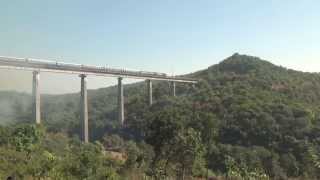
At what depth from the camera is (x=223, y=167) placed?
3478 cm

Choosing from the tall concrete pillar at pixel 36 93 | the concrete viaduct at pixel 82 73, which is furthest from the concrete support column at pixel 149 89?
the tall concrete pillar at pixel 36 93

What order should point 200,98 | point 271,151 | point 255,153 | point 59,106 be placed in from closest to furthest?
point 255,153 → point 271,151 → point 200,98 → point 59,106

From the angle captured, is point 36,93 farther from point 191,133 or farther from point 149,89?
point 149,89

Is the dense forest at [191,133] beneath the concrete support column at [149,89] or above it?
beneath

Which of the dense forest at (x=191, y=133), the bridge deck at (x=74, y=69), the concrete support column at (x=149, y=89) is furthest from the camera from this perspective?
the concrete support column at (x=149, y=89)

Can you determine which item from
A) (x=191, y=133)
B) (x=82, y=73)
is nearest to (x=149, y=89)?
(x=82, y=73)

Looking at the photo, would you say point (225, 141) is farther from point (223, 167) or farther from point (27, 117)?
point (27, 117)

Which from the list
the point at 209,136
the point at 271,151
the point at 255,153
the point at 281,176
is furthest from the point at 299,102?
the point at 209,136

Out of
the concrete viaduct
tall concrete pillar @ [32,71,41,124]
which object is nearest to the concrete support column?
the concrete viaduct

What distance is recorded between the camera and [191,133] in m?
21.7

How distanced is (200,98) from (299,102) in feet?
40.8

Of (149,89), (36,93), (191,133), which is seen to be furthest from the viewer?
(149,89)

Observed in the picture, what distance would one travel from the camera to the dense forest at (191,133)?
2103 centimetres

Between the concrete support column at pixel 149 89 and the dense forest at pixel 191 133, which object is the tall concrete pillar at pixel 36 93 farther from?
the concrete support column at pixel 149 89
